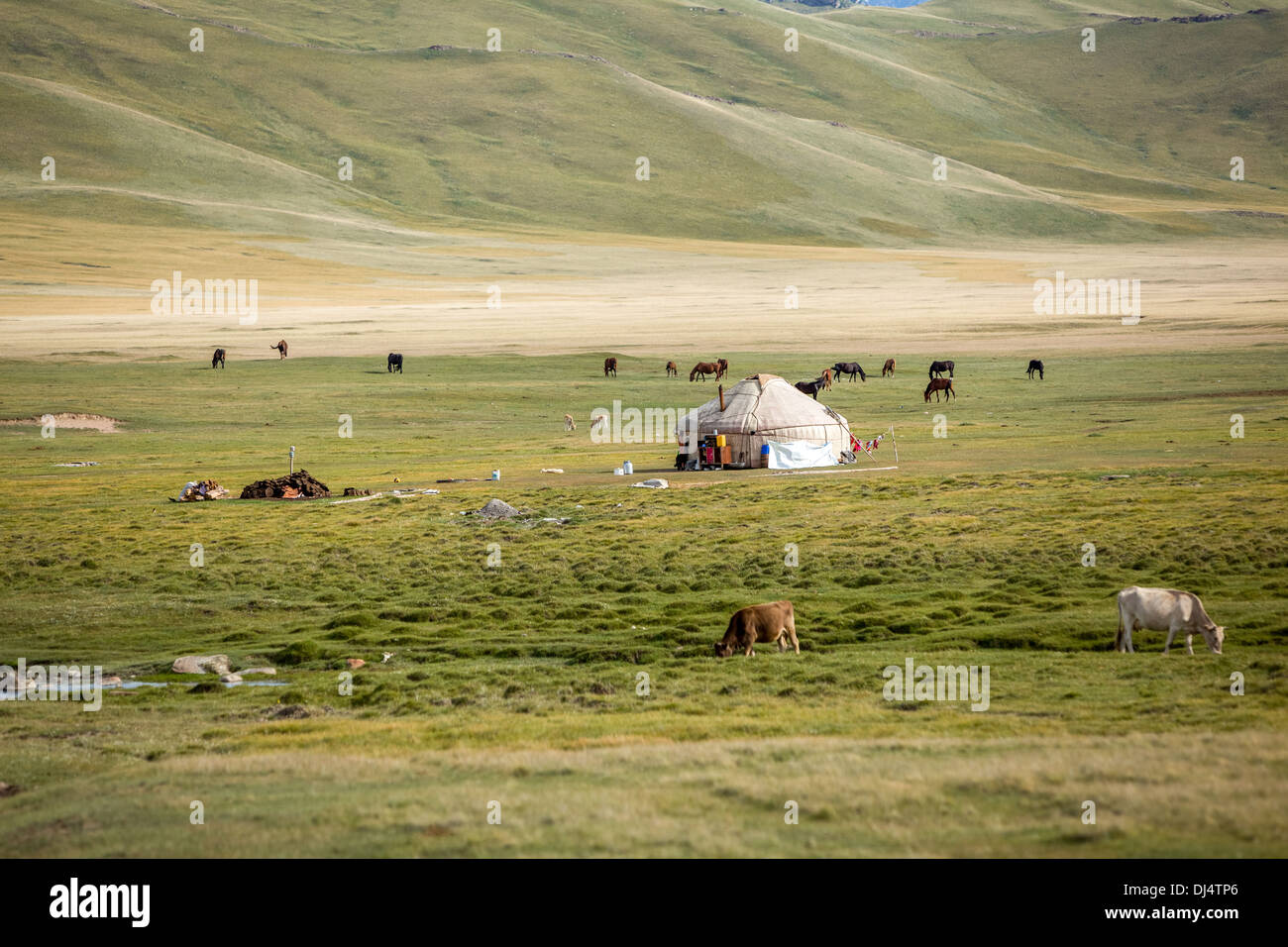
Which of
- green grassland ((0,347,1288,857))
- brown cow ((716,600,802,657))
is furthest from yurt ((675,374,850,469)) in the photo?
brown cow ((716,600,802,657))

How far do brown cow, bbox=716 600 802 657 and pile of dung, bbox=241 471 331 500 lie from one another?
798 inches

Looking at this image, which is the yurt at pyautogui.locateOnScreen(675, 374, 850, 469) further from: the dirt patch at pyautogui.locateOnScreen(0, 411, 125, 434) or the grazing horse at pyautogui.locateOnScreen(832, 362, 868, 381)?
the dirt patch at pyautogui.locateOnScreen(0, 411, 125, 434)

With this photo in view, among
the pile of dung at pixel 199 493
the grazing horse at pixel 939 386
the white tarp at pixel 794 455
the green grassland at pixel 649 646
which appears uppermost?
the grazing horse at pixel 939 386

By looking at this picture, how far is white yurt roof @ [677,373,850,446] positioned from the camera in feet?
144

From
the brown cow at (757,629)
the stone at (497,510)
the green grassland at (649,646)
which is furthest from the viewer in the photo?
the stone at (497,510)

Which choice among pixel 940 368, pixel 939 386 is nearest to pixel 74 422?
pixel 939 386

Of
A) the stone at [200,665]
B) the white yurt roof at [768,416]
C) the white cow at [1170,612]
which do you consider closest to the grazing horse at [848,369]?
the white yurt roof at [768,416]

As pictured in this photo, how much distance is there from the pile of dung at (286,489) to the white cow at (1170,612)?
2540 cm

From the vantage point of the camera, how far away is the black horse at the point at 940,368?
221 feet

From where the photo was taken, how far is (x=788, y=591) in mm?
26422

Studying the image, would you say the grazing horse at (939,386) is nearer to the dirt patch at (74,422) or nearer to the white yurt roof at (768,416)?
the white yurt roof at (768,416)

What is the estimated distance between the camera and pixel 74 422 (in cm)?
5669

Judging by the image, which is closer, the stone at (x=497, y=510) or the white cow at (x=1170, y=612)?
the white cow at (x=1170, y=612)

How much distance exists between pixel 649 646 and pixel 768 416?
72.3ft
